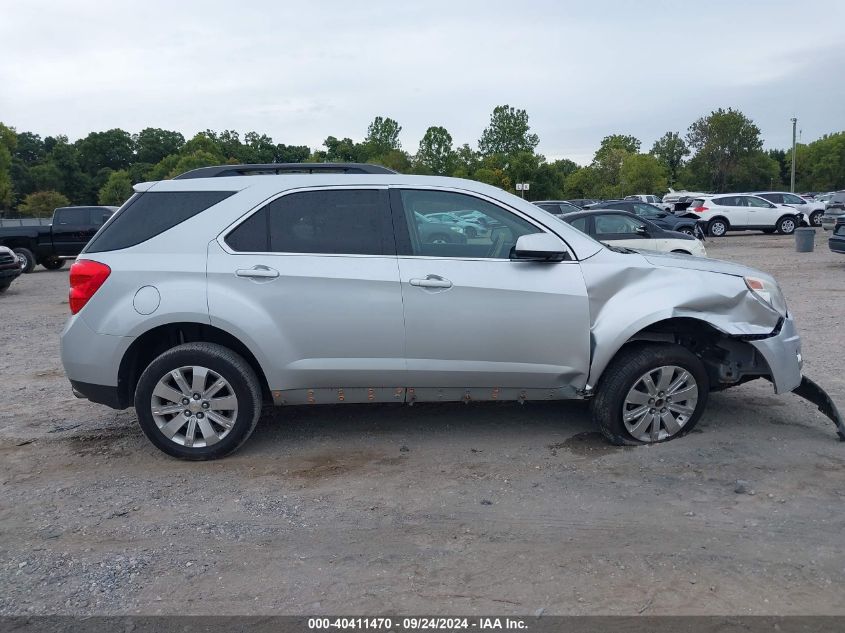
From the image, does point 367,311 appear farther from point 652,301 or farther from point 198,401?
point 652,301


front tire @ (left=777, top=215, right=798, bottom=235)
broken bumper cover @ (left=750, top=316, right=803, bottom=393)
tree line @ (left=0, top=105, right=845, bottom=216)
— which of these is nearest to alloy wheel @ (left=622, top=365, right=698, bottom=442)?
broken bumper cover @ (left=750, top=316, right=803, bottom=393)

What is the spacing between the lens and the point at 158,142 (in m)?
100

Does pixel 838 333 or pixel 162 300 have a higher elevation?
pixel 162 300

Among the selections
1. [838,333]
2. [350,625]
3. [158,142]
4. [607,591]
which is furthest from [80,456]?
[158,142]

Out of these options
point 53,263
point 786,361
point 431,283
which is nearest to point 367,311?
point 431,283

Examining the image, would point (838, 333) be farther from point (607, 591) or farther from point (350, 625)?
point (350, 625)

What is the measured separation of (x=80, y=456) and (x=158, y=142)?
10355 cm

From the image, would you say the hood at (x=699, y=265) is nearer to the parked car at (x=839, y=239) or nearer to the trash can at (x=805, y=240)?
the parked car at (x=839, y=239)

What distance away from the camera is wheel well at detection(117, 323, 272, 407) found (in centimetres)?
491

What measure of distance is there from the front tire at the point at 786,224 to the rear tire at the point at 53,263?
86.1 ft

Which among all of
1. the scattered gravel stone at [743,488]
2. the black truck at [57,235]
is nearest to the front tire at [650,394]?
the scattered gravel stone at [743,488]

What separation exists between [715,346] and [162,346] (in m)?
3.87

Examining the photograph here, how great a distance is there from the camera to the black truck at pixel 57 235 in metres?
19.9

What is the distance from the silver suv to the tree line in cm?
4960
